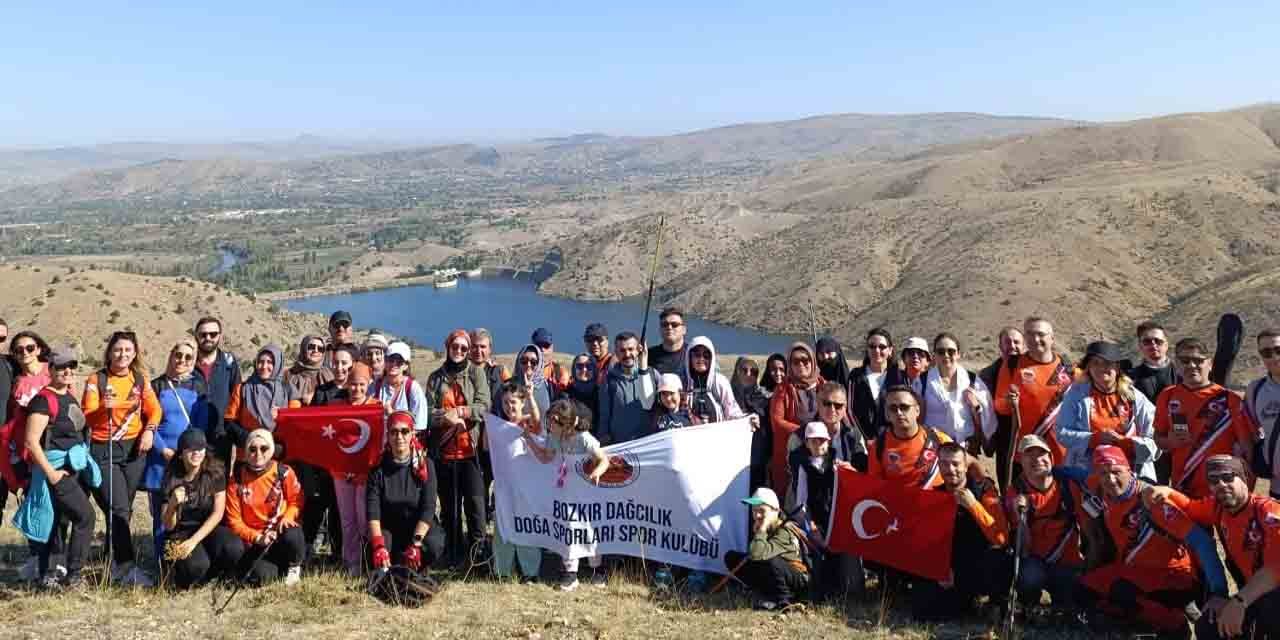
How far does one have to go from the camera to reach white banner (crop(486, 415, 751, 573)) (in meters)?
7.34

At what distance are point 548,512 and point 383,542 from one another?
4.15 ft

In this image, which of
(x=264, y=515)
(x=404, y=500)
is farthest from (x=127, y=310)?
(x=404, y=500)

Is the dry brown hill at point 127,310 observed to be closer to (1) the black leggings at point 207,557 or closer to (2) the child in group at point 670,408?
(1) the black leggings at point 207,557

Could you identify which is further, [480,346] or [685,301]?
[685,301]

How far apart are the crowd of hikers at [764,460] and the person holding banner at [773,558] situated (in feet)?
0.05

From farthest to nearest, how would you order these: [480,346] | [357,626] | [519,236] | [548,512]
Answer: [519,236]
[480,346]
[548,512]
[357,626]

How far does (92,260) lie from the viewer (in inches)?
5143

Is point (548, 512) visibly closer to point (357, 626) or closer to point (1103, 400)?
point (357, 626)

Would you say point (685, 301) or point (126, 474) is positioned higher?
point (126, 474)

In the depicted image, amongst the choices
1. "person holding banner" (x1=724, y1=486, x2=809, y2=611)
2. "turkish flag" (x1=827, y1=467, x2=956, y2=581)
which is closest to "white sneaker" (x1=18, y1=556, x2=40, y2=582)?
"person holding banner" (x1=724, y1=486, x2=809, y2=611)

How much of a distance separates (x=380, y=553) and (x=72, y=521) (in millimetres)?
2307

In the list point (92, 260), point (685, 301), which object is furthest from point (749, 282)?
point (92, 260)

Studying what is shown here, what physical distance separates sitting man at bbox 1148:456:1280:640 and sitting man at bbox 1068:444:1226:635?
0.24m

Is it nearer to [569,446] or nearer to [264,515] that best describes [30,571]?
[264,515]
